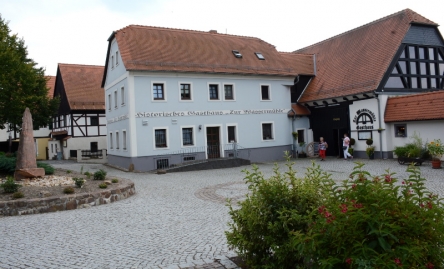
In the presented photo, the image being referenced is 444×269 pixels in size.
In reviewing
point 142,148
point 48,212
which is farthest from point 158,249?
point 142,148

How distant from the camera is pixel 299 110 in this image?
29.1 m

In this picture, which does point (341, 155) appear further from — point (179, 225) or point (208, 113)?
point (179, 225)

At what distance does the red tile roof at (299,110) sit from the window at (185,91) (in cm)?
800

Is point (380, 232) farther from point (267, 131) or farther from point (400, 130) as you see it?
point (267, 131)

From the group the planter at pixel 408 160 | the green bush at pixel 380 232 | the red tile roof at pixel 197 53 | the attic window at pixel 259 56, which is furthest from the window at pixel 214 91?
the green bush at pixel 380 232

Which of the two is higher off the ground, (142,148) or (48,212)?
(142,148)

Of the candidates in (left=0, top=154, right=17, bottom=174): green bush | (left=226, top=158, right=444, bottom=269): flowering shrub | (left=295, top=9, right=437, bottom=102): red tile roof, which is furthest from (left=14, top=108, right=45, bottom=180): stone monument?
(left=295, top=9, right=437, bottom=102): red tile roof

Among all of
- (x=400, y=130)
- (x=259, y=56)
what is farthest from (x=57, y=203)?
(x=259, y=56)

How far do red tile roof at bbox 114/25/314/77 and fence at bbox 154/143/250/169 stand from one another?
5.05m

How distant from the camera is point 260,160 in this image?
27.2 m

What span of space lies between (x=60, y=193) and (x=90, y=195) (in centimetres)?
90

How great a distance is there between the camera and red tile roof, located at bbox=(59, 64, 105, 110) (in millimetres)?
34844

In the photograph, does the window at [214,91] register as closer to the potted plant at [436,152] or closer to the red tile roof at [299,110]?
the red tile roof at [299,110]

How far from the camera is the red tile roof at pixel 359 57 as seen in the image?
78.4ft
